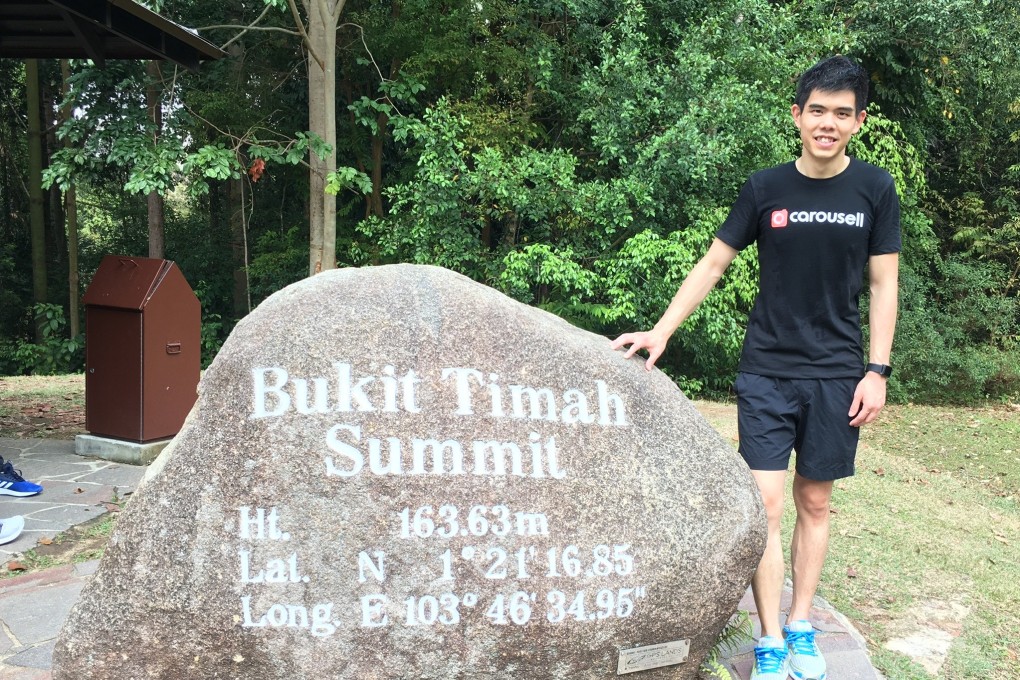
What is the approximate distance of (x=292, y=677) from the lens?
245 centimetres

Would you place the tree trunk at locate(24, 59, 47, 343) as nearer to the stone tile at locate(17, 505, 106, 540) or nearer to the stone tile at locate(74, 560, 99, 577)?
the stone tile at locate(17, 505, 106, 540)

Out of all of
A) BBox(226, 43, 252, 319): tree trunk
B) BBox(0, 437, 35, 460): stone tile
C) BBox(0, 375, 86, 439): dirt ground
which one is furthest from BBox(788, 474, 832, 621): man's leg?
BBox(226, 43, 252, 319): tree trunk

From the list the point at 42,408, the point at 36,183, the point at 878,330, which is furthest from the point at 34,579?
the point at 36,183

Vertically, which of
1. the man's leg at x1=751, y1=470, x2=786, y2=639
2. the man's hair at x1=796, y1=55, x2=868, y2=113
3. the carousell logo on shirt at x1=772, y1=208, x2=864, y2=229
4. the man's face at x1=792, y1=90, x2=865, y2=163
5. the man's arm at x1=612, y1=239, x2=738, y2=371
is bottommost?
the man's leg at x1=751, y1=470, x2=786, y2=639

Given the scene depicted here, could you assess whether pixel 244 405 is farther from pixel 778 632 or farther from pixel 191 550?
pixel 778 632

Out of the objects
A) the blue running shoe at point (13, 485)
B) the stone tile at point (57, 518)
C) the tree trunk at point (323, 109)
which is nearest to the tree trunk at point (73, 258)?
the tree trunk at point (323, 109)

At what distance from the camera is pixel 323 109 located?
27.7 feet

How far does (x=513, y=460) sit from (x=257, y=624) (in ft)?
2.91

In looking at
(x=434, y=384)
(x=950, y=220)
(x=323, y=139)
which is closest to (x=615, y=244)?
(x=323, y=139)

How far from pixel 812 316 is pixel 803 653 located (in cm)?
115

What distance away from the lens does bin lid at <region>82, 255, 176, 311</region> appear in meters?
5.42

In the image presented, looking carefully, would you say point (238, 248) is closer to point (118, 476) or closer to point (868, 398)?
point (118, 476)

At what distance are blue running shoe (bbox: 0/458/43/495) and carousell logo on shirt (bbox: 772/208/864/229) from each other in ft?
14.4

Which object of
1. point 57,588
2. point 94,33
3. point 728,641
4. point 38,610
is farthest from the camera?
point 94,33
